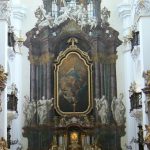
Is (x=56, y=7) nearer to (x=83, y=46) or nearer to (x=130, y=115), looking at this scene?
(x=83, y=46)

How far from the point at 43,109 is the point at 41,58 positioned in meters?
3.42

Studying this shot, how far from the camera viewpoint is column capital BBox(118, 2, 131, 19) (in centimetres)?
2900

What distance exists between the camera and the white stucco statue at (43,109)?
27.4m

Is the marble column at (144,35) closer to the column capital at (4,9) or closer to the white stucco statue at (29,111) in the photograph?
the column capital at (4,9)

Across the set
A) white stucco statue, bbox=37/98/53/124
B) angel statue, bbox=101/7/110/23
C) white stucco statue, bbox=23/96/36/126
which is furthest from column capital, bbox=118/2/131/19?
white stucco statue, bbox=23/96/36/126

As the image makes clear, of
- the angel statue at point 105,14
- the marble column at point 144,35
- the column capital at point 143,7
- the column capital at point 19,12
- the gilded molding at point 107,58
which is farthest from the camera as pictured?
the angel statue at point 105,14

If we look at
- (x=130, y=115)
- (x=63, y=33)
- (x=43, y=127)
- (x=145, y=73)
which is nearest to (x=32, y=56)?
(x=63, y=33)

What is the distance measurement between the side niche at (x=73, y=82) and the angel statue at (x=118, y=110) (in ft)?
4.58

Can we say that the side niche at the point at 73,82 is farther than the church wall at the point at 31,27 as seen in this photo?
No

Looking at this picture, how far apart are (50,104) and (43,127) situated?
1.44 m

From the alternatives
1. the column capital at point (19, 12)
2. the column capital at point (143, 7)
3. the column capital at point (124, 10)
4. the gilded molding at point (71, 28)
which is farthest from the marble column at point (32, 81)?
the column capital at point (143, 7)

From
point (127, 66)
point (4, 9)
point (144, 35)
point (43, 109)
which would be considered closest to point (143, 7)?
point (144, 35)

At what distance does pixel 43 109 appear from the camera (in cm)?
2742

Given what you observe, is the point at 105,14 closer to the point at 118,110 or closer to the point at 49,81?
the point at 49,81
